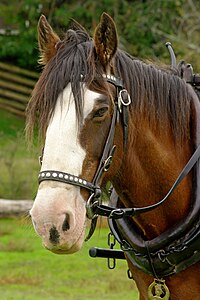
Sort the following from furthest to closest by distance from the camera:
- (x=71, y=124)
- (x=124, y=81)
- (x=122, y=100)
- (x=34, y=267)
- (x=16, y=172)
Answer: (x=16, y=172)
(x=34, y=267)
(x=124, y=81)
(x=122, y=100)
(x=71, y=124)

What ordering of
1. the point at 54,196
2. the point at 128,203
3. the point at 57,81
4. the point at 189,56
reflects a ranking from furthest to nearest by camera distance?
the point at 189,56 → the point at 128,203 → the point at 57,81 → the point at 54,196

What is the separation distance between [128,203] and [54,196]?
695mm

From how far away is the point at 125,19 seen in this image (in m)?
22.5

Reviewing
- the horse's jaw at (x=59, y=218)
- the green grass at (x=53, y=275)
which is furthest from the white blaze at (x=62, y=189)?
the green grass at (x=53, y=275)

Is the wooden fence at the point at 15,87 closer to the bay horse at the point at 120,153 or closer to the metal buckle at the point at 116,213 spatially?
the bay horse at the point at 120,153

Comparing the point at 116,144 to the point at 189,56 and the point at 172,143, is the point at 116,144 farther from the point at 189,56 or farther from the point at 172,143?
the point at 189,56

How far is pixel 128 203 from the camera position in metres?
4.20

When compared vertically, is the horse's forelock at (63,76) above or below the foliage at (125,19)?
above

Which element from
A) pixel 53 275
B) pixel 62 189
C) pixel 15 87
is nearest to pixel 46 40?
pixel 62 189

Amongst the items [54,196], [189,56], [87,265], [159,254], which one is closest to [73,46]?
[54,196]

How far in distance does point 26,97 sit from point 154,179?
70.1ft

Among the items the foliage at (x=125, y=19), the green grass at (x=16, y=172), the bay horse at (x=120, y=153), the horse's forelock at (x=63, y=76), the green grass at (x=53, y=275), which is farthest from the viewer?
the foliage at (x=125, y=19)

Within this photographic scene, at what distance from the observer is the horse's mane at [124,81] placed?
3.82 metres

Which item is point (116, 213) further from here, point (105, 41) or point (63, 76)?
point (105, 41)
